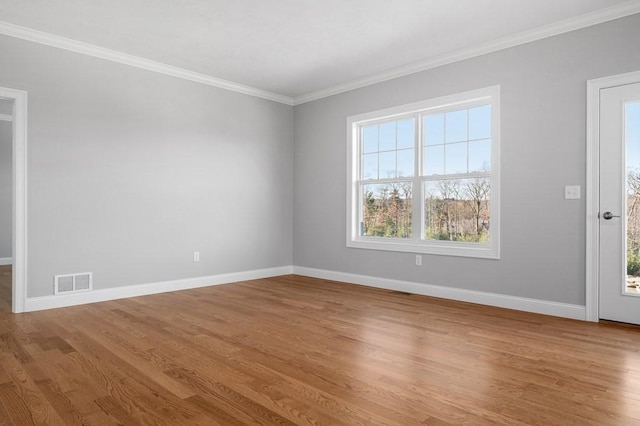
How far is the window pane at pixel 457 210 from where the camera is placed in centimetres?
457

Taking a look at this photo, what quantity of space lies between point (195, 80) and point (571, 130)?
441 centimetres

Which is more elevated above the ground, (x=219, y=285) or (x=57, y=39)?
(x=57, y=39)

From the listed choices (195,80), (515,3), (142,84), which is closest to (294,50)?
(195,80)

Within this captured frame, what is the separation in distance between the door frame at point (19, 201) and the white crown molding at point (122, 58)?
1.89 ft

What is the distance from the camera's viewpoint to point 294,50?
457cm

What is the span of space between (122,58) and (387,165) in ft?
11.4

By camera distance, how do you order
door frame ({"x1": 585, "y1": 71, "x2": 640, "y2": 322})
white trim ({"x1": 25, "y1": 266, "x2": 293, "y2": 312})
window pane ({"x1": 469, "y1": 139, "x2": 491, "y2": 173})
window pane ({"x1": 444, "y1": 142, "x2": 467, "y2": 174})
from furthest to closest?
window pane ({"x1": 444, "y1": 142, "x2": 467, "y2": 174})
window pane ({"x1": 469, "y1": 139, "x2": 491, "y2": 173})
white trim ({"x1": 25, "y1": 266, "x2": 293, "y2": 312})
door frame ({"x1": 585, "y1": 71, "x2": 640, "y2": 322})

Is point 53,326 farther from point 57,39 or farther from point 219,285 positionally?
point 57,39

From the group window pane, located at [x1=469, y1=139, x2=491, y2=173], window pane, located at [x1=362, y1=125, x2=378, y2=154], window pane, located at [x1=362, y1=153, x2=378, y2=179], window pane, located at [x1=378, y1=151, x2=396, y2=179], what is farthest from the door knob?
window pane, located at [x1=362, y1=125, x2=378, y2=154]

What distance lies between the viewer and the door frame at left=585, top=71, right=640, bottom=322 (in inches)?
146

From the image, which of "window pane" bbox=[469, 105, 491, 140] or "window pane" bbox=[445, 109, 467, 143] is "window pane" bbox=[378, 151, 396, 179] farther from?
"window pane" bbox=[469, 105, 491, 140]

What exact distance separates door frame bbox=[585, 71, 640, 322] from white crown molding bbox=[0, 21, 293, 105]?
418 centimetres

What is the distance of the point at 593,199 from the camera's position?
373 cm

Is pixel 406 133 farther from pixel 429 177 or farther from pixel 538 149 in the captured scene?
pixel 538 149
